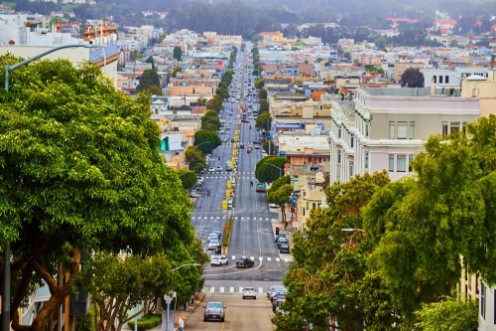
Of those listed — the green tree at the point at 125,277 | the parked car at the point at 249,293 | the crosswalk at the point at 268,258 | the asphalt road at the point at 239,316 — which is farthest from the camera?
the crosswalk at the point at 268,258

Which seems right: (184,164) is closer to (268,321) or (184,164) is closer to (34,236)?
(268,321)

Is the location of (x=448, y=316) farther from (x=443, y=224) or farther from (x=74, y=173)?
(x=74, y=173)

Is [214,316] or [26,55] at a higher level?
[26,55]

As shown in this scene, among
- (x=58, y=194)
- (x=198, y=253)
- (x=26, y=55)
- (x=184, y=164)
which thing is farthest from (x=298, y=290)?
(x=184, y=164)

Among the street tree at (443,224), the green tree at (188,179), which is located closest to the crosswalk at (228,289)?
the green tree at (188,179)

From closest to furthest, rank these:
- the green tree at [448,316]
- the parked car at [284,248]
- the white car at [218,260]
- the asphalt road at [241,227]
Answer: the green tree at [448,316] → the asphalt road at [241,227] → the white car at [218,260] → the parked car at [284,248]

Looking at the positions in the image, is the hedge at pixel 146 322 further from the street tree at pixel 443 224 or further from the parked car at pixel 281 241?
the parked car at pixel 281 241

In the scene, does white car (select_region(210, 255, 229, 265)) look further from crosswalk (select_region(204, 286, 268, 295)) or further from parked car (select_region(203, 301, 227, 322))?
parked car (select_region(203, 301, 227, 322))

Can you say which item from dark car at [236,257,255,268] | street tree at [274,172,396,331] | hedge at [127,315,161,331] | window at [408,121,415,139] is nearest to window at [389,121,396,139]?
window at [408,121,415,139]
